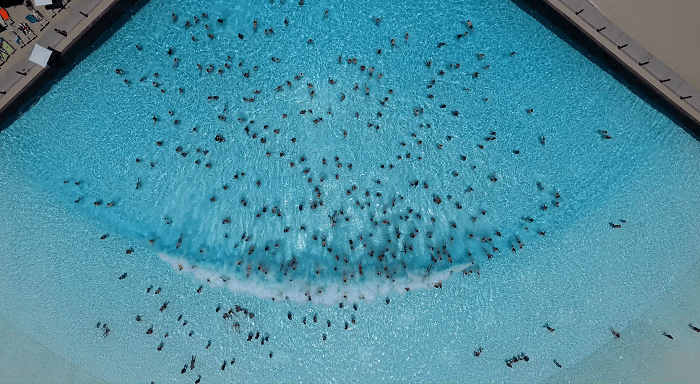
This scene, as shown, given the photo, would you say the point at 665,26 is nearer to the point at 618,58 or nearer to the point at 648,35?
the point at 648,35

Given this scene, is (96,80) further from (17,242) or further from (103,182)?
(17,242)

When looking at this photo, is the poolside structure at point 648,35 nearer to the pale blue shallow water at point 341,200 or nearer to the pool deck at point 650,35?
the pool deck at point 650,35

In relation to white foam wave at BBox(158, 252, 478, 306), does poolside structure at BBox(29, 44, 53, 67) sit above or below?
above

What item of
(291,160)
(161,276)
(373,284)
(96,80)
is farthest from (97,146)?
(373,284)

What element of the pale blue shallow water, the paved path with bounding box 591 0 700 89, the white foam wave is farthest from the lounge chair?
the paved path with bounding box 591 0 700 89

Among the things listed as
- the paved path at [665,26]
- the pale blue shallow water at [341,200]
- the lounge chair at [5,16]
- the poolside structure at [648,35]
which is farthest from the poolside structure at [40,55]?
the paved path at [665,26]

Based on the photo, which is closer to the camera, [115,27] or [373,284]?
[115,27]

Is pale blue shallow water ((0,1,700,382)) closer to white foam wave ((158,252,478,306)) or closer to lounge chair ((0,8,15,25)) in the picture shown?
white foam wave ((158,252,478,306))
